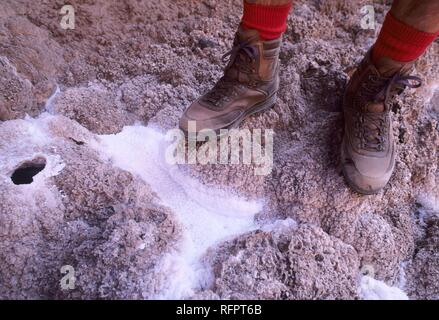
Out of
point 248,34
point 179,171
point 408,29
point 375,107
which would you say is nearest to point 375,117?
point 375,107

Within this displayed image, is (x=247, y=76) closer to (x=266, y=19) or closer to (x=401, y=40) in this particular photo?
(x=266, y=19)

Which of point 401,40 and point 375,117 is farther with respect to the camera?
point 375,117

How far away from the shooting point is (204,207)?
1.22m

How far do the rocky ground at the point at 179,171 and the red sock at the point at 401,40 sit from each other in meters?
0.32

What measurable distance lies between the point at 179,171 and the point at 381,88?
0.71 m

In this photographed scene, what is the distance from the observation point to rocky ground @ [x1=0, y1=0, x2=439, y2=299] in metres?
1.02

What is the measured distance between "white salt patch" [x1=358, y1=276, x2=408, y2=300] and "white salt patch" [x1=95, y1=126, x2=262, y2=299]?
0.36 m

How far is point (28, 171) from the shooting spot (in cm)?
119

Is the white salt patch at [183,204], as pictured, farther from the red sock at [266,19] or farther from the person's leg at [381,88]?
the red sock at [266,19]

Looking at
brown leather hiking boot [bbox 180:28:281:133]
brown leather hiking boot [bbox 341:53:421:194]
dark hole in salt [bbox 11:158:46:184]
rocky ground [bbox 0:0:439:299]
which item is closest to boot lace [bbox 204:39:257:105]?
brown leather hiking boot [bbox 180:28:281:133]
